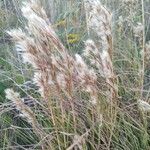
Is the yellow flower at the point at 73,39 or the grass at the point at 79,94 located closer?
the grass at the point at 79,94

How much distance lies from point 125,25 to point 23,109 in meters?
1.24

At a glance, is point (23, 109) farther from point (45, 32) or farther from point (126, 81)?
point (126, 81)

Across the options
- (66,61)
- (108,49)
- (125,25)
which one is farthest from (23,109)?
(125,25)

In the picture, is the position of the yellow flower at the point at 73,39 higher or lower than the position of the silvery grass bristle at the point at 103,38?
lower

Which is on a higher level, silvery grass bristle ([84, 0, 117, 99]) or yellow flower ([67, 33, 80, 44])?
silvery grass bristle ([84, 0, 117, 99])

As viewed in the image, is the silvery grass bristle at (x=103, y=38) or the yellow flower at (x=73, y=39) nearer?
the silvery grass bristle at (x=103, y=38)

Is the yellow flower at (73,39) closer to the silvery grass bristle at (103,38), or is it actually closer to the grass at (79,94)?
the grass at (79,94)

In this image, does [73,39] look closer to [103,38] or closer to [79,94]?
[79,94]

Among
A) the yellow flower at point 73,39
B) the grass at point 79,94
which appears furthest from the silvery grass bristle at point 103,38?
the yellow flower at point 73,39

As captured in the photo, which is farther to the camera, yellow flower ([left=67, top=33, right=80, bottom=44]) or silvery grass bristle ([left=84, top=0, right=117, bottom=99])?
yellow flower ([left=67, top=33, right=80, bottom=44])

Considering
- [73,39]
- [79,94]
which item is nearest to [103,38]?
[79,94]

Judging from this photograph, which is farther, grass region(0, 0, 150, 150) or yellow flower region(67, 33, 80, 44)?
yellow flower region(67, 33, 80, 44)

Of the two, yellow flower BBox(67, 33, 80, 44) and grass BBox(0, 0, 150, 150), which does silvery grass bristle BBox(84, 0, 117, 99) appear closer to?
grass BBox(0, 0, 150, 150)

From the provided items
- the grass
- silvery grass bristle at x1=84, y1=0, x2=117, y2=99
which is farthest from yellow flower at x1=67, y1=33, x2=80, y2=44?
silvery grass bristle at x1=84, y1=0, x2=117, y2=99
